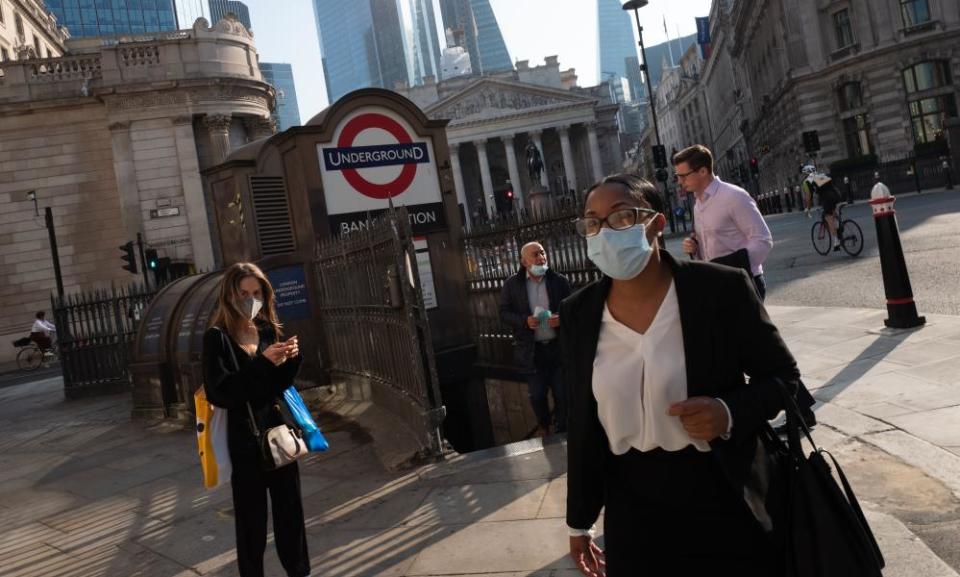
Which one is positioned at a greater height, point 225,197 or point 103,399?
point 225,197

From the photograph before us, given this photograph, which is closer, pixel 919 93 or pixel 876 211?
pixel 876 211

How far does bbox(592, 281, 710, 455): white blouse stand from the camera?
6.88 feet

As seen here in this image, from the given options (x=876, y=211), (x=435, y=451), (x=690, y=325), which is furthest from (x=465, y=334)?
(x=690, y=325)

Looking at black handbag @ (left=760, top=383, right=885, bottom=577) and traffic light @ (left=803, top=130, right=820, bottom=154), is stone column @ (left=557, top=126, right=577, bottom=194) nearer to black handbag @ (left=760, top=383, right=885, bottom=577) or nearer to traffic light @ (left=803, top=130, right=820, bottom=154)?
traffic light @ (left=803, top=130, right=820, bottom=154)

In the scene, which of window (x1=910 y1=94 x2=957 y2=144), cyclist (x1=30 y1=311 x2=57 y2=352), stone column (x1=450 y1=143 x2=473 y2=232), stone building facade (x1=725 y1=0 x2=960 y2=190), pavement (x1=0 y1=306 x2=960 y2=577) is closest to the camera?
pavement (x1=0 y1=306 x2=960 y2=577)

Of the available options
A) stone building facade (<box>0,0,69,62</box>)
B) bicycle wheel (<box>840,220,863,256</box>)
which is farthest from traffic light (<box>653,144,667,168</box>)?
stone building facade (<box>0,0,69,62</box>)

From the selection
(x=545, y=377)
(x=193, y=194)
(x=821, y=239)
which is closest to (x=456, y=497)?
(x=545, y=377)

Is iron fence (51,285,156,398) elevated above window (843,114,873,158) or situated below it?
below

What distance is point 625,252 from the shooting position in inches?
86.0

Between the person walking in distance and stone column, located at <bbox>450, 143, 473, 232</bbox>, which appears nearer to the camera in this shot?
the person walking in distance

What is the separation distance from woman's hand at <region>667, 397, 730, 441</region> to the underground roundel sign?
7018 millimetres

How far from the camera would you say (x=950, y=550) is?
3338 mm

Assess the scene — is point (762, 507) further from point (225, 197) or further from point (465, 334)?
point (225, 197)

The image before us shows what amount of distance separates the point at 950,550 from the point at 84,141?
118ft
